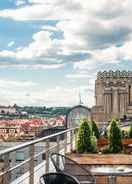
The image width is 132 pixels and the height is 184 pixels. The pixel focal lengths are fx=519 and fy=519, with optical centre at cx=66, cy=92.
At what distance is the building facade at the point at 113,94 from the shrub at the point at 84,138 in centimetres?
5128

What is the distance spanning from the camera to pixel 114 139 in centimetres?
931

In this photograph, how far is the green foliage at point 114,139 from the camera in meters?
9.06

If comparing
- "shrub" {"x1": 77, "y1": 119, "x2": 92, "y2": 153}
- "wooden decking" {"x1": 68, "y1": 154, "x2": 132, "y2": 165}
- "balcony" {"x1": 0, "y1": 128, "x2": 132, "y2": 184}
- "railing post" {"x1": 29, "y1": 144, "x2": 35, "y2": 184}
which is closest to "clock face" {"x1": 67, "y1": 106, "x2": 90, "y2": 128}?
"shrub" {"x1": 77, "y1": 119, "x2": 92, "y2": 153}

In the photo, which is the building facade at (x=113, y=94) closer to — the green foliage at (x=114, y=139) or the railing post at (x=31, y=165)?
the green foliage at (x=114, y=139)

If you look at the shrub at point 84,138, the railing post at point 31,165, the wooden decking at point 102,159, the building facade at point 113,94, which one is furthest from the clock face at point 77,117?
the building facade at point 113,94

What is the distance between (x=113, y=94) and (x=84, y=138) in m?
74.0

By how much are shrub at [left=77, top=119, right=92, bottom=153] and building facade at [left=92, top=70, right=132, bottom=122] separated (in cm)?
5128

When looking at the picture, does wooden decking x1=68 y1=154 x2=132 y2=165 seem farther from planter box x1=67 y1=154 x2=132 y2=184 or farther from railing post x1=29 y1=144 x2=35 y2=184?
railing post x1=29 y1=144 x2=35 y2=184

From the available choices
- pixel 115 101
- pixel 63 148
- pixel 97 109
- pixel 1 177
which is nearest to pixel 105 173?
pixel 1 177

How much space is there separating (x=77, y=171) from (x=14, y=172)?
908mm

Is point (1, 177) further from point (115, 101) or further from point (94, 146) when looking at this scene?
point (115, 101)

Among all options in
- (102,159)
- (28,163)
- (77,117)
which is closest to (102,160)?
(102,159)

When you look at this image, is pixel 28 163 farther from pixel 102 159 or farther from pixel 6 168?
pixel 102 159

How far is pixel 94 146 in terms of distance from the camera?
9.10 m
